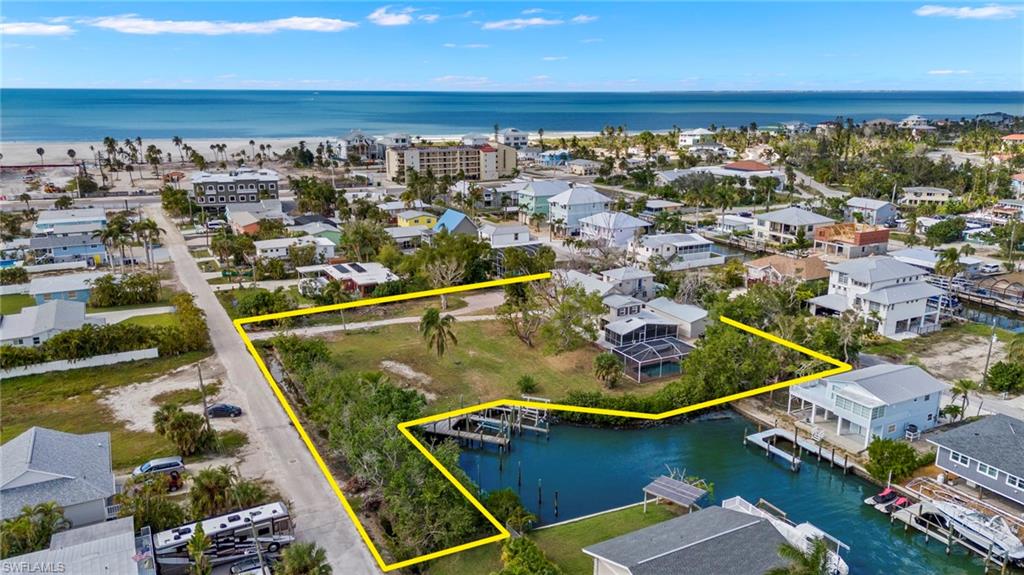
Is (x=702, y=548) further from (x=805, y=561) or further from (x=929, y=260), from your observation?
(x=929, y=260)

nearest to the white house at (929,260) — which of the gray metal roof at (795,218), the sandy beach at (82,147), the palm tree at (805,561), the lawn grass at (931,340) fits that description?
the lawn grass at (931,340)

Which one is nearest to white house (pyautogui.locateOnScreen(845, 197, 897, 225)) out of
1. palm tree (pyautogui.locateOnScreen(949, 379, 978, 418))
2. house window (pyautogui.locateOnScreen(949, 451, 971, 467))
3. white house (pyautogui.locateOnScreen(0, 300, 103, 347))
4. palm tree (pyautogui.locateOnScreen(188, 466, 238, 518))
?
palm tree (pyautogui.locateOnScreen(949, 379, 978, 418))

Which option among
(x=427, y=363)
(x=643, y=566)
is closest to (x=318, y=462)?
(x=427, y=363)

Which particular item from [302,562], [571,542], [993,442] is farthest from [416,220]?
[993,442]

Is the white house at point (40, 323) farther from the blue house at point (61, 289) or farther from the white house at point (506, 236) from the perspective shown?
the white house at point (506, 236)

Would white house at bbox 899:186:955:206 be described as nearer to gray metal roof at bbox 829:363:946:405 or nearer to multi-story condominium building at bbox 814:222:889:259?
multi-story condominium building at bbox 814:222:889:259

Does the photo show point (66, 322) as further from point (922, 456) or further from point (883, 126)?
point (883, 126)

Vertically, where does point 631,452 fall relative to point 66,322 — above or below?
below
